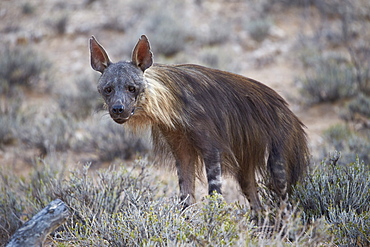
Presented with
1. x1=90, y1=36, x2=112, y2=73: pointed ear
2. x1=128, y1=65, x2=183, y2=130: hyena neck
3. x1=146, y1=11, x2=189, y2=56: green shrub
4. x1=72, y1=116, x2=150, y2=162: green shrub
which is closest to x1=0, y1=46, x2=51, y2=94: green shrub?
x1=146, y1=11, x2=189, y2=56: green shrub

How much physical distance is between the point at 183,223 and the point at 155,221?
0.70ft

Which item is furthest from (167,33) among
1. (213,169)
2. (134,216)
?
(134,216)

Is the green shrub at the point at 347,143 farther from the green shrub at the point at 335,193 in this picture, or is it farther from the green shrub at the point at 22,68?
the green shrub at the point at 22,68

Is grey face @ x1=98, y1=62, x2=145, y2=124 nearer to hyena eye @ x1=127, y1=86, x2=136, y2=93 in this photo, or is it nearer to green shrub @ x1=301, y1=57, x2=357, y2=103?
hyena eye @ x1=127, y1=86, x2=136, y2=93

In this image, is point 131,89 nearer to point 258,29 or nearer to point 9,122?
point 9,122

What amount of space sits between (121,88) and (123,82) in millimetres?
56

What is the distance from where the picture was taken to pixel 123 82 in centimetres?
405

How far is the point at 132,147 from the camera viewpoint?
7527 millimetres

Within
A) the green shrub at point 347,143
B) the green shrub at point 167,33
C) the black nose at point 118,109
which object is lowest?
the green shrub at point 347,143

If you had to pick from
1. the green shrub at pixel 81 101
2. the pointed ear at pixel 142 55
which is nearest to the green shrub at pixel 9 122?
the green shrub at pixel 81 101

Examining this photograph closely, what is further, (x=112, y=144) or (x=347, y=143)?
(x=112, y=144)

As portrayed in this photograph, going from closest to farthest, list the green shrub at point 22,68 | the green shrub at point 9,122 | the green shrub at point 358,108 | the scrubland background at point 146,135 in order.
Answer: the scrubland background at point 146,135
the green shrub at point 9,122
the green shrub at point 358,108
the green shrub at point 22,68

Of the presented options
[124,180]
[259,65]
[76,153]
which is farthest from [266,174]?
[259,65]

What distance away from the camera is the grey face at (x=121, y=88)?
396 centimetres
